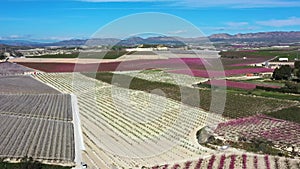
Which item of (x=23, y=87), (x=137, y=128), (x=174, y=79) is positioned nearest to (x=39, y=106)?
(x=137, y=128)

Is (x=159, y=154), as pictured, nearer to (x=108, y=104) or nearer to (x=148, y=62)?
(x=108, y=104)

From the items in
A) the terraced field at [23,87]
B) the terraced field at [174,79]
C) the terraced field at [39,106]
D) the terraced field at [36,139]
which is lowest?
the terraced field at [23,87]

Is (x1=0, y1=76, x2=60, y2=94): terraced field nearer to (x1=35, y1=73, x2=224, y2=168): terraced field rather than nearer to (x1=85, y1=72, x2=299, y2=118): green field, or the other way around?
(x1=35, y1=73, x2=224, y2=168): terraced field

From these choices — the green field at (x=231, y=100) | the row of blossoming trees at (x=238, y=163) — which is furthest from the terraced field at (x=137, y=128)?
the green field at (x=231, y=100)

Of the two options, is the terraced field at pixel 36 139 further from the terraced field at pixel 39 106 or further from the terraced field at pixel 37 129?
the terraced field at pixel 39 106

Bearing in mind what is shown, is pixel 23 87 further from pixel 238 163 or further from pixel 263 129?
pixel 238 163

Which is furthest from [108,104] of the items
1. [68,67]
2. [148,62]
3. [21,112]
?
[148,62]
